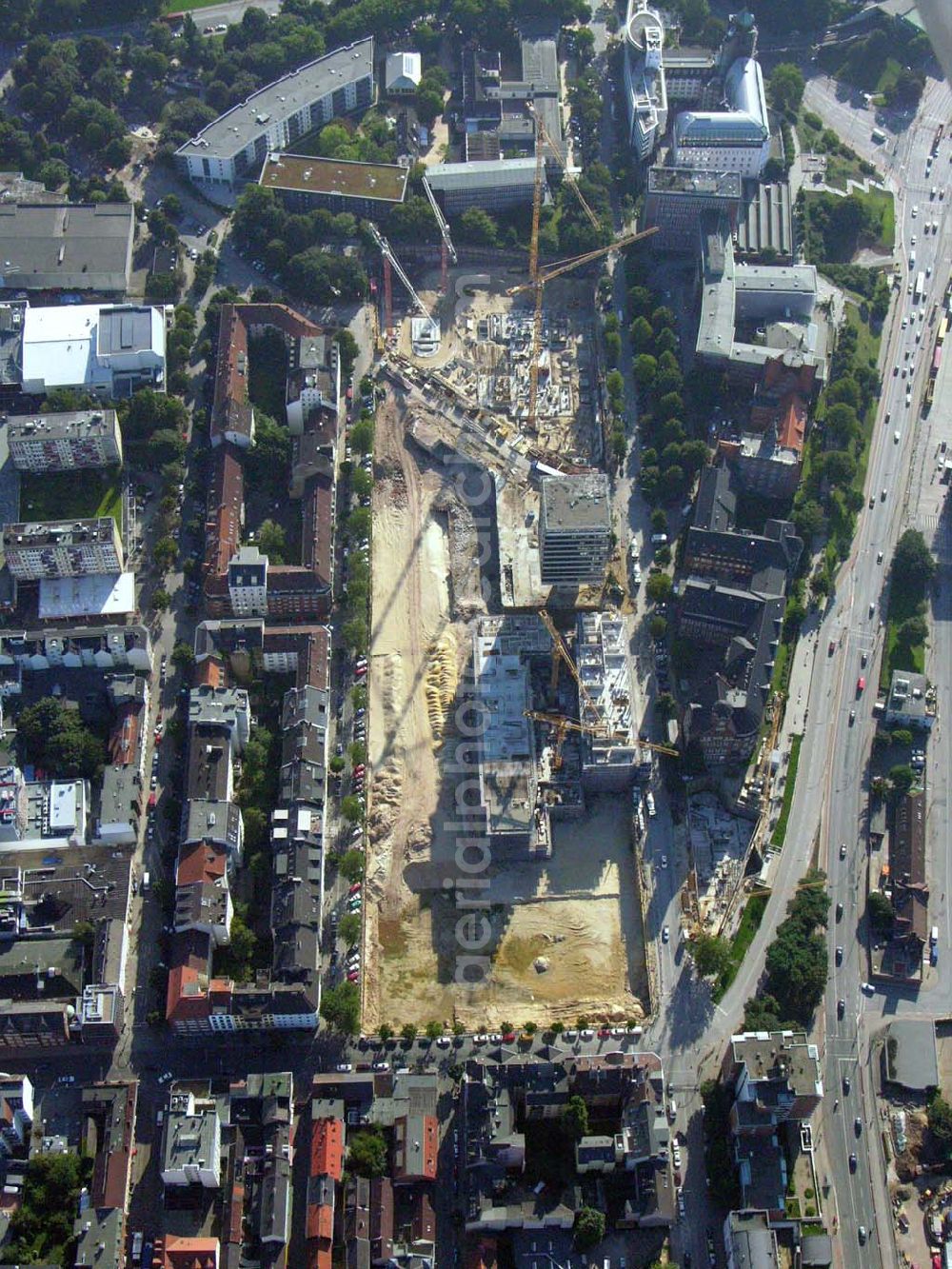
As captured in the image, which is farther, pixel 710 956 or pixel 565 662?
pixel 565 662

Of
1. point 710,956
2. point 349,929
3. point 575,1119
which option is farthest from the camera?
point 349,929

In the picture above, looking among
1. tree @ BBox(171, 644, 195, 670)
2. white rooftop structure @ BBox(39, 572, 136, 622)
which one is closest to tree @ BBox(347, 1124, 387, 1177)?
tree @ BBox(171, 644, 195, 670)

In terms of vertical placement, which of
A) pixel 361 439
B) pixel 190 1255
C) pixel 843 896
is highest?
pixel 361 439

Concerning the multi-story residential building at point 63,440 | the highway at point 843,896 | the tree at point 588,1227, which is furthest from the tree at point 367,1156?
the multi-story residential building at point 63,440

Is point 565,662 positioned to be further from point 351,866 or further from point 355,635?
point 351,866

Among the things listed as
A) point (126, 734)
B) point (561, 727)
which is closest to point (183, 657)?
point (126, 734)

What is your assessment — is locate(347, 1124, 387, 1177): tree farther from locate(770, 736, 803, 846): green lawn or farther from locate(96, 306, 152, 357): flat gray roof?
locate(96, 306, 152, 357): flat gray roof

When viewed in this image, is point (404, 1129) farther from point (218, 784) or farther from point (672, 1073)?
point (218, 784)
